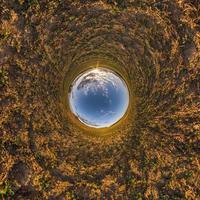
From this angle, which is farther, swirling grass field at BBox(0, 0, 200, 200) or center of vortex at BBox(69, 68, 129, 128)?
swirling grass field at BBox(0, 0, 200, 200)

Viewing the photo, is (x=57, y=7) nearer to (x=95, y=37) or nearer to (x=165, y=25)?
(x=95, y=37)

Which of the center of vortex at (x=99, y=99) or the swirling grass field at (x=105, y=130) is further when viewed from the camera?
the swirling grass field at (x=105, y=130)

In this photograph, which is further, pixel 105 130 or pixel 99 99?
pixel 105 130

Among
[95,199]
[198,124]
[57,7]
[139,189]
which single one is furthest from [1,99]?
[198,124]
